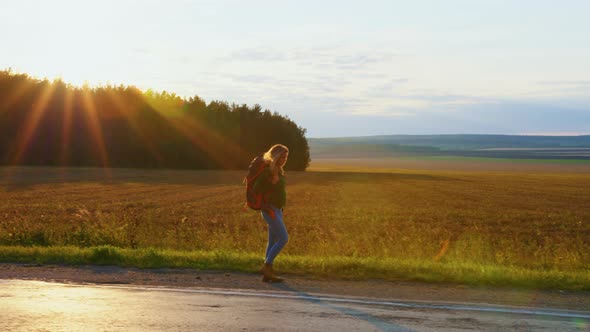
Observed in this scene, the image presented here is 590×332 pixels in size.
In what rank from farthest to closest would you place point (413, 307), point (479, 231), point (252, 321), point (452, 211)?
point (452, 211)
point (479, 231)
point (413, 307)
point (252, 321)

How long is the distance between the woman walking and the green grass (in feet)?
2.38

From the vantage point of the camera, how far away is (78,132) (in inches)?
2776

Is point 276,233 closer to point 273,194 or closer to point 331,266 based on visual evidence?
point 273,194

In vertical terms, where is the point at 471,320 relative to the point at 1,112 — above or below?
below

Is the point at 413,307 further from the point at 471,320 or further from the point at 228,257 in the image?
the point at 228,257

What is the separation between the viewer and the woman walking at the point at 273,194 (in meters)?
8.90

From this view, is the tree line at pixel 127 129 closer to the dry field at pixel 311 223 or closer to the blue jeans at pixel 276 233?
the dry field at pixel 311 223

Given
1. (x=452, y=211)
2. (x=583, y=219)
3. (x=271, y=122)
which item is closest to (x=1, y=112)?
(x=271, y=122)

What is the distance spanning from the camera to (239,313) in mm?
6840

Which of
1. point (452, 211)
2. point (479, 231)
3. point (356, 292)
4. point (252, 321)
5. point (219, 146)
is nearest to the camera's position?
point (252, 321)

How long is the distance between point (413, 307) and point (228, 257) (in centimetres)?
389

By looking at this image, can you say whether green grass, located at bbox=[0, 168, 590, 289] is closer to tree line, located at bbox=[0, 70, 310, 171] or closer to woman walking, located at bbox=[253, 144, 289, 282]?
woman walking, located at bbox=[253, 144, 289, 282]

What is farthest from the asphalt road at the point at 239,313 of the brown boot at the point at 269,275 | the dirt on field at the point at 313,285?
the brown boot at the point at 269,275

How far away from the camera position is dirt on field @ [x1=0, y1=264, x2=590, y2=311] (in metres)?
7.90
